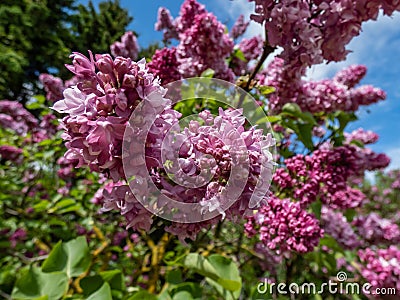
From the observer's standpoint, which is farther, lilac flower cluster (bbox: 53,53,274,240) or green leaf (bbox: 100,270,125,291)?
green leaf (bbox: 100,270,125,291)

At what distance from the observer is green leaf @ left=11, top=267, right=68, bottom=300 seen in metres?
0.87

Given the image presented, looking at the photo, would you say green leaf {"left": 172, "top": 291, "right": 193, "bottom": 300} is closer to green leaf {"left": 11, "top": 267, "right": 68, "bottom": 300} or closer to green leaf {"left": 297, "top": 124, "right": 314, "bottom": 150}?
green leaf {"left": 11, "top": 267, "right": 68, "bottom": 300}

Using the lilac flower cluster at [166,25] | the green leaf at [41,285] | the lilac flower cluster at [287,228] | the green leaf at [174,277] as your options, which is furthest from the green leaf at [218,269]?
the lilac flower cluster at [166,25]

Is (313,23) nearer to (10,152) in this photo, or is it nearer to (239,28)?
(239,28)

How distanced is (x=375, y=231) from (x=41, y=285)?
7.95ft

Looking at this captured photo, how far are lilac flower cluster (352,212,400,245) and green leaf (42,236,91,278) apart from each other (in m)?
2.18

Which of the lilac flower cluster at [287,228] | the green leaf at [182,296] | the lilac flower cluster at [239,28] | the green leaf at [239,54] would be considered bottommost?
the green leaf at [182,296]

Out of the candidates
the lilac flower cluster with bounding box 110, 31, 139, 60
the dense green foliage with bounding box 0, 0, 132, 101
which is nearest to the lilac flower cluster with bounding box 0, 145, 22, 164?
the lilac flower cluster with bounding box 110, 31, 139, 60

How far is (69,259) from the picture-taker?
101 centimetres

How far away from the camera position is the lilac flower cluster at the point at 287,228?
955 millimetres

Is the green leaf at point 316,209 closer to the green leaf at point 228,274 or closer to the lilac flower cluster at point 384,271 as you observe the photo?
the green leaf at point 228,274

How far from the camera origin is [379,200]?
7020mm

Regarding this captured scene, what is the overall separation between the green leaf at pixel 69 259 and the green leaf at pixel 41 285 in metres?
0.06

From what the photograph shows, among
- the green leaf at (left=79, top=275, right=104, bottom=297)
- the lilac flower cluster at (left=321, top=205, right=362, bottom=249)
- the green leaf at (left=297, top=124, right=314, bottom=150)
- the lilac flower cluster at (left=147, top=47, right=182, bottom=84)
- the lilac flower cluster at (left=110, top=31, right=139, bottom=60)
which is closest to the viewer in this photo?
the green leaf at (left=79, top=275, right=104, bottom=297)
